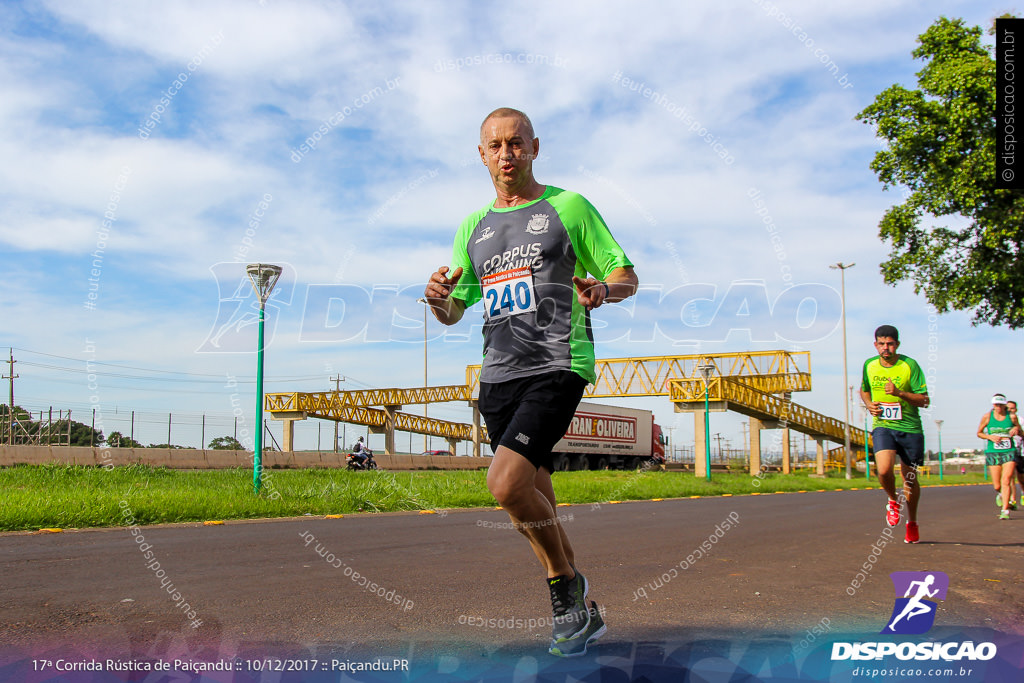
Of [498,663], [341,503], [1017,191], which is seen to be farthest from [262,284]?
[1017,191]

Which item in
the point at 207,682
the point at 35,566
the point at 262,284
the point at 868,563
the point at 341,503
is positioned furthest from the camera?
the point at 262,284

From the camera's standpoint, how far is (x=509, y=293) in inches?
130

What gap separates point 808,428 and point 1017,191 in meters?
24.0

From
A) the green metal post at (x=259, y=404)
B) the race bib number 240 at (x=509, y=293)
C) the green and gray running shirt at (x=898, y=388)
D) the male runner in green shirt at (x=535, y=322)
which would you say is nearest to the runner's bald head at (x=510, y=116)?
the male runner in green shirt at (x=535, y=322)

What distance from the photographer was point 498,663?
3.06 meters

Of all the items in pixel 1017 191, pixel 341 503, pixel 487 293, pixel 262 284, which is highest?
pixel 1017 191

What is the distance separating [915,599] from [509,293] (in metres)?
3.11

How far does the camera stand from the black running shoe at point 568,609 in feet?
10.3

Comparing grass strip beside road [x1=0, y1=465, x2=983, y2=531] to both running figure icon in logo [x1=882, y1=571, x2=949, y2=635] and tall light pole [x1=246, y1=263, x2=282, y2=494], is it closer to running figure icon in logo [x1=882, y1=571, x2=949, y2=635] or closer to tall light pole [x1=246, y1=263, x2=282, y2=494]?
tall light pole [x1=246, y1=263, x2=282, y2=494]

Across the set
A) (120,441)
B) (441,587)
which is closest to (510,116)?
(441,587)

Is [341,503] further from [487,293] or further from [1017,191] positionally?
[1017,191]

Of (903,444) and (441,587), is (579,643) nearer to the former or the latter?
(441,587)

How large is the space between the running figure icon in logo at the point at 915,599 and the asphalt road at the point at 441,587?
80 mm

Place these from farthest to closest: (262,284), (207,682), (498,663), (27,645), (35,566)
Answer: (262,284) < (35,566) < (27,645) < (498,663) < (207,682)
